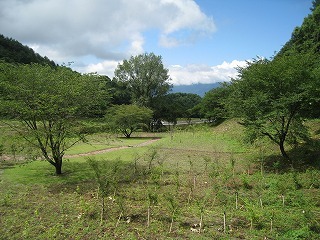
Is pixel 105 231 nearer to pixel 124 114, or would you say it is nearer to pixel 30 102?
pixel 30 102

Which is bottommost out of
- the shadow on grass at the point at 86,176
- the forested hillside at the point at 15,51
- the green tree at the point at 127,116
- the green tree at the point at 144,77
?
the shadow on grass at the point at 86,176

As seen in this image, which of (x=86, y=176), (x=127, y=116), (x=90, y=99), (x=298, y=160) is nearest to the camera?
(x=86, y=176)

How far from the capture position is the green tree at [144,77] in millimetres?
47594

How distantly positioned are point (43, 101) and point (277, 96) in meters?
11.0

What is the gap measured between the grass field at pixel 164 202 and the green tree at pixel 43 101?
1.98m

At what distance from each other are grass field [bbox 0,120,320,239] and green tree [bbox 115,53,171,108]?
3378 cm

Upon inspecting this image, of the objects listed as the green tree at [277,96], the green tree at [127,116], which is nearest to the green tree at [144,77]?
the green tree at [127,116]

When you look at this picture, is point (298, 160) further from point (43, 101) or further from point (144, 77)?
point (144, 77)

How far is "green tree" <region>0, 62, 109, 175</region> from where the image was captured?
40.2ft

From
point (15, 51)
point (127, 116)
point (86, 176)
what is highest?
point (15, 51)

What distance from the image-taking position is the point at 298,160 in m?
15.0

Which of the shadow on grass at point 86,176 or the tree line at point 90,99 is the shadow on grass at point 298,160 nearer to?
the tree line at point 90,99

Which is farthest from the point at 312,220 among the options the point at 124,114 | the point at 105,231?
the point at 124,114

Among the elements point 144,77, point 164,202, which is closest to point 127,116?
point 144,77
